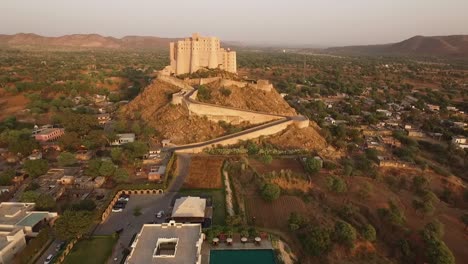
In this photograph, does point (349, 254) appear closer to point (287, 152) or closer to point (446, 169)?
point (287, 152)

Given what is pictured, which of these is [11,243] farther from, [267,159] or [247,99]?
[247,99]

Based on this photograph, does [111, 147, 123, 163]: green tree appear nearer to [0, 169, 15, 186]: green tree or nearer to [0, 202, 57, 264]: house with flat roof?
[0, 169, 15, 186]: green tree

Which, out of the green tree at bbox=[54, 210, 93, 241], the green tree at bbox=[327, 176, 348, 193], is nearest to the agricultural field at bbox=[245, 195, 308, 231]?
the green tree at bbox=[327, 176, 348, 193]

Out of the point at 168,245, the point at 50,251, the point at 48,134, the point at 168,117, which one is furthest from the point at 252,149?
the point at 48,134

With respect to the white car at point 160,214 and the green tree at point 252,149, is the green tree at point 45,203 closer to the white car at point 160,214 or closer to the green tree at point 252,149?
the white car at point 160,214

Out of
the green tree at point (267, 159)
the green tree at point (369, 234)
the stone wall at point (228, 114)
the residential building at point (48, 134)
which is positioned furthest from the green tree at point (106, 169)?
the green tree at point (369, 234)
